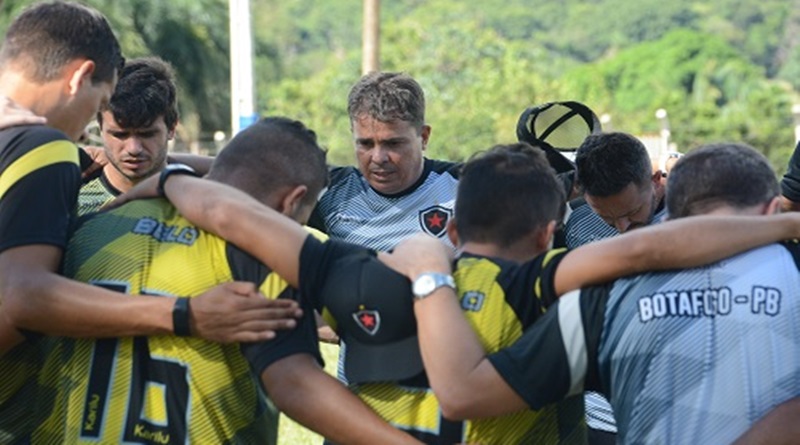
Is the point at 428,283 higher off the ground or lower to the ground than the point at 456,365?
higher

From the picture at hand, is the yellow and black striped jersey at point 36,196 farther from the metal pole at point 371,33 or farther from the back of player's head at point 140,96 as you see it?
the metal pole at point 371,33

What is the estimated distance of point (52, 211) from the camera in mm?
4035

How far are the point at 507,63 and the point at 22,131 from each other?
194 ft

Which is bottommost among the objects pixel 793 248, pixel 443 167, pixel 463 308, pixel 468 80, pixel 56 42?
pixel 468 80

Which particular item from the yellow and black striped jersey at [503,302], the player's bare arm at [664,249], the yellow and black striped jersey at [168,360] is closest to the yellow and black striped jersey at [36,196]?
the yellow and black striped jersey at [168,360]

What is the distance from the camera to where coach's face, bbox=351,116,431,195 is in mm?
6258

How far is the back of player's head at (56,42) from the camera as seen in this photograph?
425cm

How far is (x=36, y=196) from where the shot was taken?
4031 millimetres

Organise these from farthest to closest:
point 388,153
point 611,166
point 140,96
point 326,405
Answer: point 388,153 < point 140,96 < point 611,166 < point 326,405

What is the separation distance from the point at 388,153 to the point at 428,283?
2487mm

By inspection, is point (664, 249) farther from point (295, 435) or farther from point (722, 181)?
point (295, 435)

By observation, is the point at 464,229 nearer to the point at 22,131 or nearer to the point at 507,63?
the point at 22,131

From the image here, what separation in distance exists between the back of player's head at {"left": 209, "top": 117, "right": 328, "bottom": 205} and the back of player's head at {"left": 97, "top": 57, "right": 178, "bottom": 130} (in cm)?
201

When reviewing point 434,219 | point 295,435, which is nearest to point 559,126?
point 434,219
